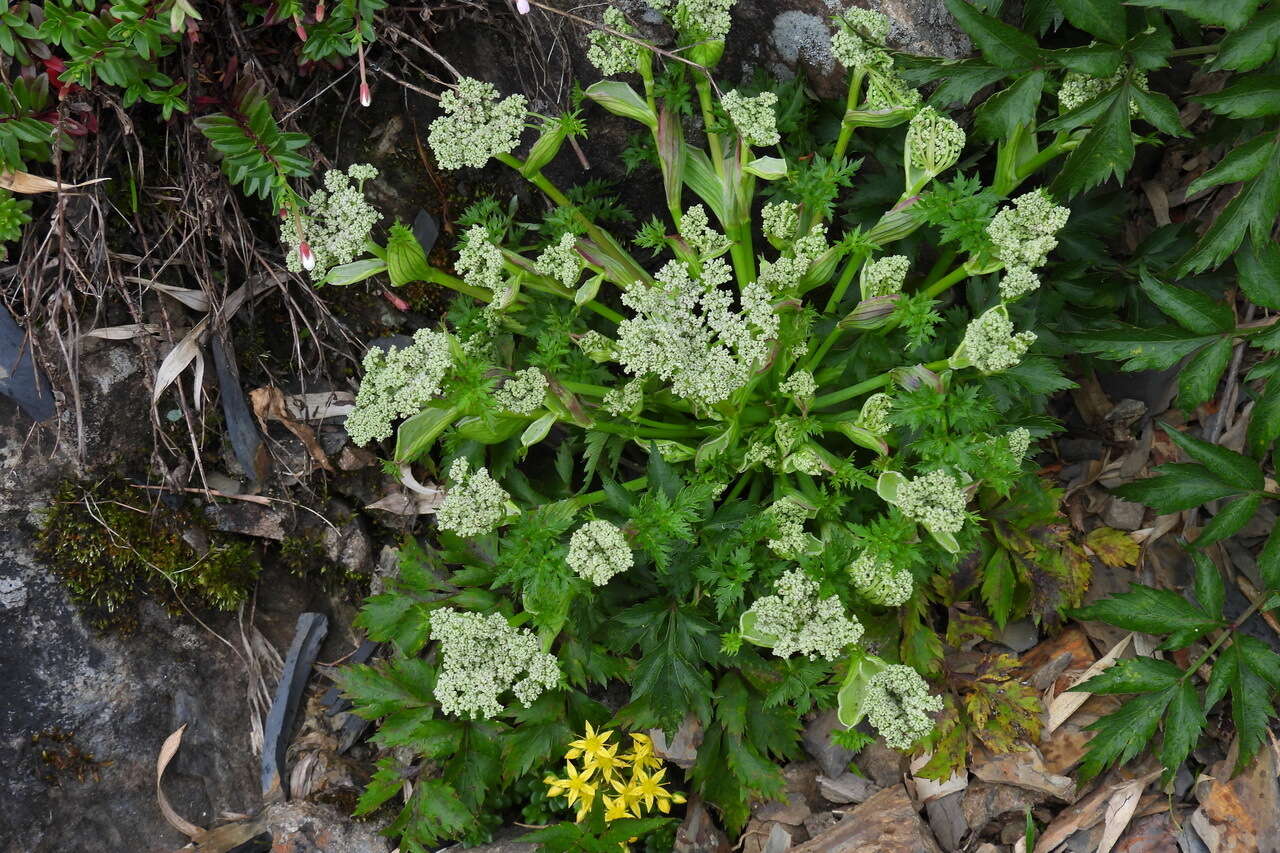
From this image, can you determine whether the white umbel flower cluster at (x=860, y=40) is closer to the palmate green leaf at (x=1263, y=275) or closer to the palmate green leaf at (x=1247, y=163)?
the palmate green leaf at (x=1247, y=163)

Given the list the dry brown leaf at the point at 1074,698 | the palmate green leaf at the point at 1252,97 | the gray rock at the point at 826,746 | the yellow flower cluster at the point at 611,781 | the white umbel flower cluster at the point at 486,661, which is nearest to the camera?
the palmate green leaf at the point at 1252,97

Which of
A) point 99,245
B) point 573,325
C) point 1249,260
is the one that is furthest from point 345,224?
point 1249,260

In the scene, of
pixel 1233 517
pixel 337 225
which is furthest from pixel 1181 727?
pixel 337 225

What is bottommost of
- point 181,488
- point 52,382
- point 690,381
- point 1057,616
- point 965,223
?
point 1057,616

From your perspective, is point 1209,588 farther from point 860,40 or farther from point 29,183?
point 29,183

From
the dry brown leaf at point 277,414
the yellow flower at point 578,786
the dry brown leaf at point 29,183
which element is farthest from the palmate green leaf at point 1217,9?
the dry brown leaf at point 29,183

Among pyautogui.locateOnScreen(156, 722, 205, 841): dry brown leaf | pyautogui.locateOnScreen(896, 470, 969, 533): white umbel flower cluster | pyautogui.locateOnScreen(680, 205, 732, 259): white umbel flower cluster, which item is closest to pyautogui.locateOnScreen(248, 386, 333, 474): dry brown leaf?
pyautogui.locateOnScreen(156, 722, 205, 841): dry brown leaf

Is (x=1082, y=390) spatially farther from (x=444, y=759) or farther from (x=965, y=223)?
(x=444, y=759)

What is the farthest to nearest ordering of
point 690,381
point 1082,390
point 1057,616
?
point 1082,390 < point 1057,616 < point 690,381
